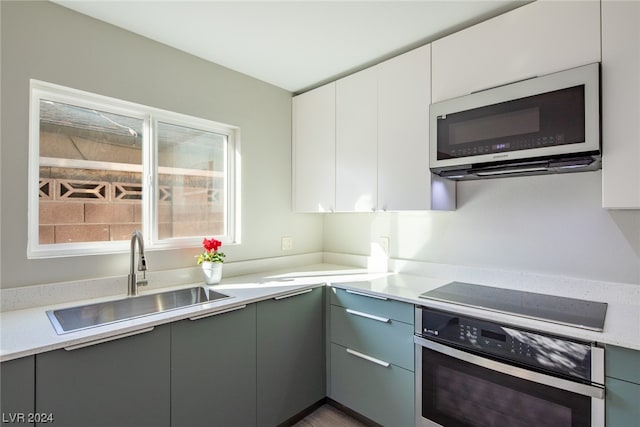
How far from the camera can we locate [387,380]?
174 cm

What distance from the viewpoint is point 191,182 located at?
2.20 m

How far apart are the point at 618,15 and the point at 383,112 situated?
110cm

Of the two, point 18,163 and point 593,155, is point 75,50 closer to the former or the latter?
point 18,163

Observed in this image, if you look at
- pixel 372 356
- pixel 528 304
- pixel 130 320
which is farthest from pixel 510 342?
pixel 130 320

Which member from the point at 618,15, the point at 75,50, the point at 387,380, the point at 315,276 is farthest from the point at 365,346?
the point at 75,50

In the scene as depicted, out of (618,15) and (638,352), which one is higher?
(618,15)

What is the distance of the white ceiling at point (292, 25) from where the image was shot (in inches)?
61.8

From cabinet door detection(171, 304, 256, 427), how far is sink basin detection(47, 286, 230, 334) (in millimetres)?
201

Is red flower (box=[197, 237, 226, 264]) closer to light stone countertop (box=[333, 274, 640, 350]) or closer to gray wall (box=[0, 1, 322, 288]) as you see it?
gray wall (box=[0, 1, 322, 288])

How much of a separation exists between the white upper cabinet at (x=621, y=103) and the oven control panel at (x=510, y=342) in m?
0.62

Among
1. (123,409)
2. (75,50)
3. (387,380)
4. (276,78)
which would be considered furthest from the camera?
(276,78)

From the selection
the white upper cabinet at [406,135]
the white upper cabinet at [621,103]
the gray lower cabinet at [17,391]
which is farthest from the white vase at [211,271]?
the white upper cabinet at [621,103]

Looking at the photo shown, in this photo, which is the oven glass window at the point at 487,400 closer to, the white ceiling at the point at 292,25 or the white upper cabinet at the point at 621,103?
the white upper cabinet at the point at 621,103

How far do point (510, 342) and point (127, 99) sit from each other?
225cm
